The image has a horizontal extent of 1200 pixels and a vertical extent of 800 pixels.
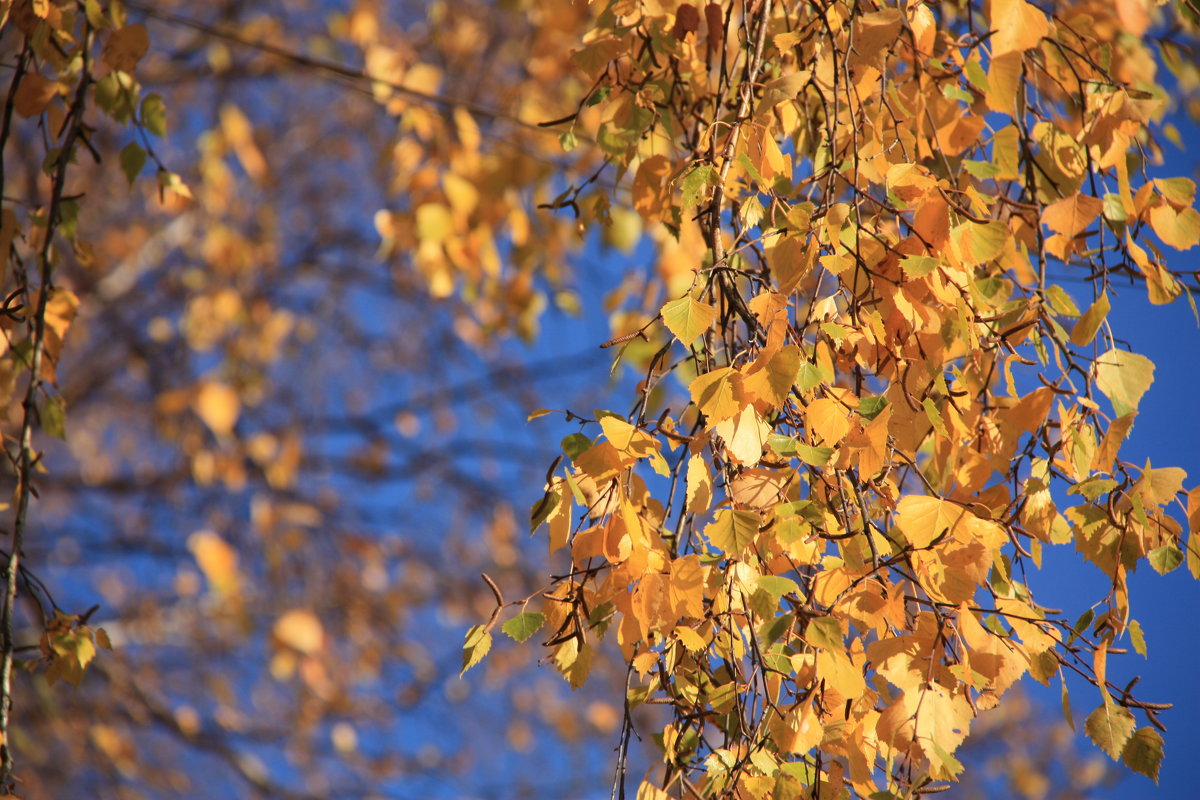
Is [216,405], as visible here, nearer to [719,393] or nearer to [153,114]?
[153,114]

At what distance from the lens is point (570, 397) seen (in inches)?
134

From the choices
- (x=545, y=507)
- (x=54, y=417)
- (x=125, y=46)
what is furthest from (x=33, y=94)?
(x=545, y=507)

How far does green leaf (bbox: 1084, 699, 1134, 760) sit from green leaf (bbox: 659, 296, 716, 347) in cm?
42

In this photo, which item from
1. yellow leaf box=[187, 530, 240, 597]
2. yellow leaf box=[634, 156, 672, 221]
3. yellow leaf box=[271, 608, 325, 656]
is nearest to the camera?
yellow leaf box=[634, 156, 672, 221]

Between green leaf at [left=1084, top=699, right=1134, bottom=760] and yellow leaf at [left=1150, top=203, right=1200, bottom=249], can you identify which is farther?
yellow leaf at [left=1150, top=203, right=1200, bottom=249]

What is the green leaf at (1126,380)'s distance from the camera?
0.76 m

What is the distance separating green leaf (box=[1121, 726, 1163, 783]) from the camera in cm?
69

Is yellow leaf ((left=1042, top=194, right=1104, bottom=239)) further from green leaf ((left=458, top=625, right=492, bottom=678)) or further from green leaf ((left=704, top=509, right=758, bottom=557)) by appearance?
green leaf ((left=458, top=625, right=492, bottom=678))

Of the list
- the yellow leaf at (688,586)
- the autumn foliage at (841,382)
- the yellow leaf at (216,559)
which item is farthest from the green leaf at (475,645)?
the yellow leaf at (216,559)

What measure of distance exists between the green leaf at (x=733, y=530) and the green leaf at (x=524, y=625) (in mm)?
163

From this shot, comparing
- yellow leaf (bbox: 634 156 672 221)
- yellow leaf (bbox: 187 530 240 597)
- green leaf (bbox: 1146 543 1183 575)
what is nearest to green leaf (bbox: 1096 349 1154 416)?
green leaf (bbox: 1146 543 1183 575)

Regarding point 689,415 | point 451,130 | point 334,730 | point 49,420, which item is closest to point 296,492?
point 334,730

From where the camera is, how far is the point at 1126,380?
0.76 metres

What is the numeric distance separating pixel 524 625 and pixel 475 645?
0.04m
